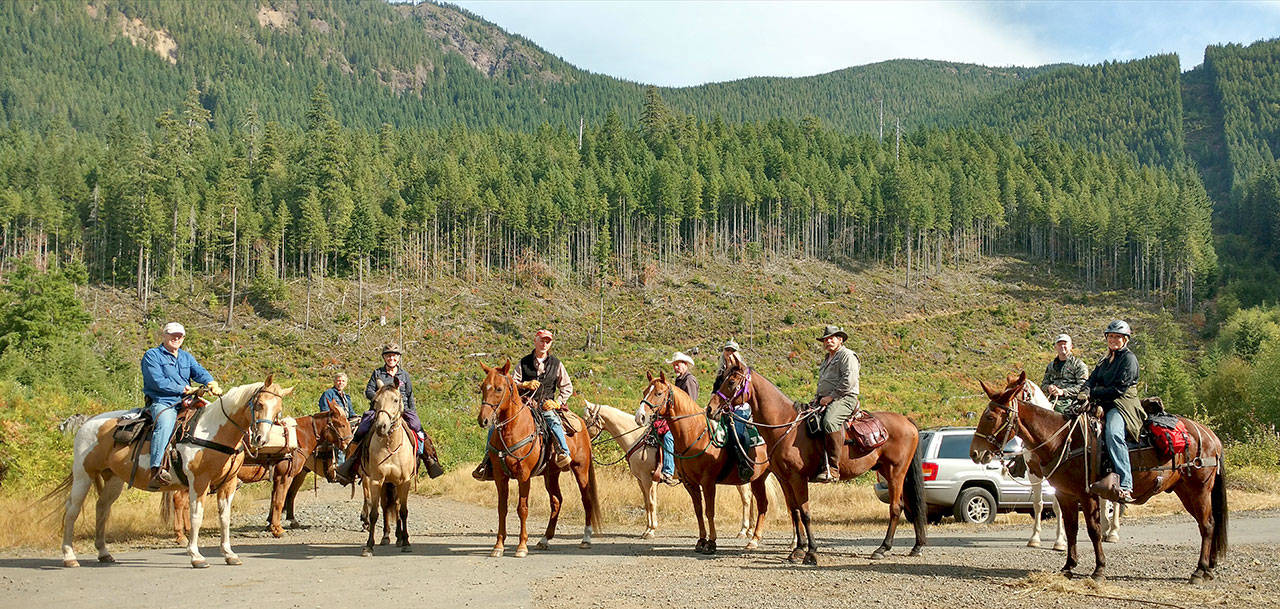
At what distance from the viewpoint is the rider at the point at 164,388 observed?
41.0 feet

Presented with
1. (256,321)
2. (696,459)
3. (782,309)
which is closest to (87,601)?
(696,459)

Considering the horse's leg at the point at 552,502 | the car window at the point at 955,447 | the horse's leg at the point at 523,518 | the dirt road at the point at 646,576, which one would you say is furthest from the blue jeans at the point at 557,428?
the car window at the point at 955,447

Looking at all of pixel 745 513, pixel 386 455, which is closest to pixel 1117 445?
pixel 745 513

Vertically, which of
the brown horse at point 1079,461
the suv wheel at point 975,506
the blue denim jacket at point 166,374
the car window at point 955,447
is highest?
the blue denim jacket at point 166,374

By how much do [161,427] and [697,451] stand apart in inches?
291

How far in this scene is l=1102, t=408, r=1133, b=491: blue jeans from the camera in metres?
11.2

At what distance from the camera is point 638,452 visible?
1642 cm

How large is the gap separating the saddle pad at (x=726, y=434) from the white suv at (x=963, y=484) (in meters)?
4.87

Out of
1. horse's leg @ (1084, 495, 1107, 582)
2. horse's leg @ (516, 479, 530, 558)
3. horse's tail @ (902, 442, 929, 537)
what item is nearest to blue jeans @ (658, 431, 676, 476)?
horse's leg @ (516, 479, 530, 558)

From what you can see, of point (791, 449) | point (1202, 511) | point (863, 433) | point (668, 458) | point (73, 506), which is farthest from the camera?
point (668, 458)

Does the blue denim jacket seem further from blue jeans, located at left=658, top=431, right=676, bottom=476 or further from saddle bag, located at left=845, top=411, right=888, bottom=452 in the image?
saddle bag, located at left=845, top=411, right=888, bottom=452

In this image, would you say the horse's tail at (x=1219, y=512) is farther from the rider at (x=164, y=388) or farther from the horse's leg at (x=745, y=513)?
the rider at (x=164, y=388)

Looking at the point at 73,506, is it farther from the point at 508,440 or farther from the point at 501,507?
the point at 508,440

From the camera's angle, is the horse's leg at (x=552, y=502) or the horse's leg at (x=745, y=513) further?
the horse's leg at (x=745, y=513)
